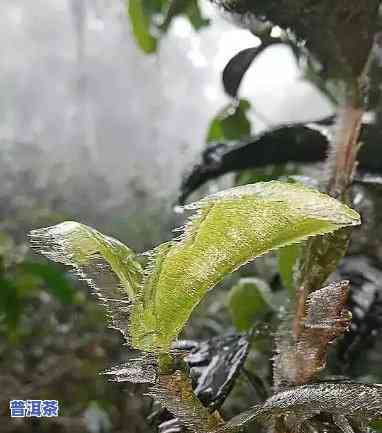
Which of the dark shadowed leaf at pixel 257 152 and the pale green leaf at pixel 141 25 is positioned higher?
the pale green leaf at pixel 141 25

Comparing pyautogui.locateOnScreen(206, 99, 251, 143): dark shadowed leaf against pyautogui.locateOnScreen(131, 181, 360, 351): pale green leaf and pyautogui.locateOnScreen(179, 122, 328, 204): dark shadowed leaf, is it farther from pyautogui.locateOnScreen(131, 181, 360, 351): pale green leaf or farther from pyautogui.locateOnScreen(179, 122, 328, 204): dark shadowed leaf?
pyautogui.locateOnScreen(131, 181, 360, 351): pale green leaf

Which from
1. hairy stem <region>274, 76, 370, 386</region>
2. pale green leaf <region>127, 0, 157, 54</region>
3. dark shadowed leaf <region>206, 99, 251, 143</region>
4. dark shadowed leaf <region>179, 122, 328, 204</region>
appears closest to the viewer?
hairy stem <region>274, 76, 370, 386</region>

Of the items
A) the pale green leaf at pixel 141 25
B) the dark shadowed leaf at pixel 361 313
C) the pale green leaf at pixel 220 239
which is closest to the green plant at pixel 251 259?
the pale green leaf at pixel 220 239

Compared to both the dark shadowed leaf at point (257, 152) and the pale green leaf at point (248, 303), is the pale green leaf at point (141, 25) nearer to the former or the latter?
the dark shadowed leaf at point (257, 152)

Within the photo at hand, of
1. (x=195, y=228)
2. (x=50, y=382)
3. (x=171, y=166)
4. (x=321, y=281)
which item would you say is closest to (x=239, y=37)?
(x=321, y=281)

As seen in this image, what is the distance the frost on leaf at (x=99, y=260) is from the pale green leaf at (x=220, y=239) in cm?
2

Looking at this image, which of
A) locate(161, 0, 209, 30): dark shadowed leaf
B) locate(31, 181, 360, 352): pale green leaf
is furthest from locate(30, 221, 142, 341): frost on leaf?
locate(161, 0, 209, 30): dark shadowed leaf

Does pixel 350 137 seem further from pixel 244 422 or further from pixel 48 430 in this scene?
pixel 48 430

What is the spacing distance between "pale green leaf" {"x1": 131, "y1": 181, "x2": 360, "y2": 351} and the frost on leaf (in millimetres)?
16

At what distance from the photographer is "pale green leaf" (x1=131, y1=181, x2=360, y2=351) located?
0.98 feet

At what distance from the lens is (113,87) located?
5938mm

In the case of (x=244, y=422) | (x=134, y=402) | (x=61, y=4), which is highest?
(x=61, y=4)

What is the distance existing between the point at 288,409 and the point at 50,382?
1.04 meters

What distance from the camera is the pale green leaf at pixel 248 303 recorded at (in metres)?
0.73
